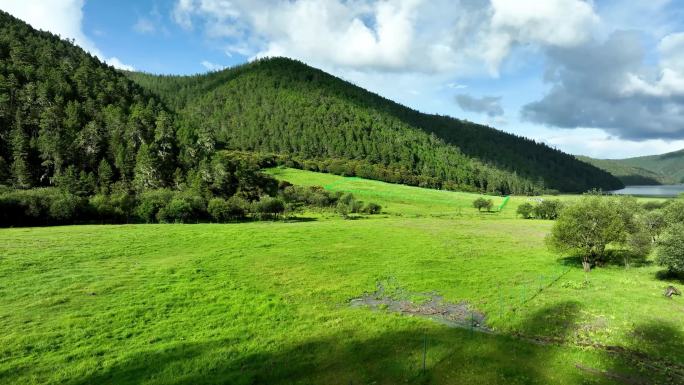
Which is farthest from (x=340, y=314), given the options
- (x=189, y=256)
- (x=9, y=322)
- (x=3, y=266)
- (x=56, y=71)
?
(x=56, y=71)

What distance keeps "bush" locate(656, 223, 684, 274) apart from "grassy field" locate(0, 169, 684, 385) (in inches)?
142

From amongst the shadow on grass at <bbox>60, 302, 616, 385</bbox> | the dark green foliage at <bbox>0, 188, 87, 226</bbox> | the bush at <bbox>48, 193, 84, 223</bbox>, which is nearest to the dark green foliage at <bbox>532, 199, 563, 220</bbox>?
the shadow on grass at <bbox>60, 302, 616, 385</bbox>

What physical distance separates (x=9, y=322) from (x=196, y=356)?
1845cm

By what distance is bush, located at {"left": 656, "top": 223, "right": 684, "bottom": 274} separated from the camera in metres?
48.8

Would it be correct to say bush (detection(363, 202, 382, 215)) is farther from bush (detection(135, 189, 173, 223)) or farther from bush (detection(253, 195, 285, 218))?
bush (detection(135, 189, 173, 223))

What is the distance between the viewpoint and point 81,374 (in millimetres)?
24688

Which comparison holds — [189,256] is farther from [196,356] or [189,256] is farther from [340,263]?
[196,356]

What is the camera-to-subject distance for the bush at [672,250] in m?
48.8

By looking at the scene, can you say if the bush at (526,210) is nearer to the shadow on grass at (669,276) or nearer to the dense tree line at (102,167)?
the dense tree line at (102,167)

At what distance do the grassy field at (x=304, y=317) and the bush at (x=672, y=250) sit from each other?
360 cm

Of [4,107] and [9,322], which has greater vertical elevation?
[4,107]

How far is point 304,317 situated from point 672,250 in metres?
49.9

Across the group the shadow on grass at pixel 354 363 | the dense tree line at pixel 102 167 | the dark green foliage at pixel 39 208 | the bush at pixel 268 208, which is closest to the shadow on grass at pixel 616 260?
the shadow on grass at pixel 354 363

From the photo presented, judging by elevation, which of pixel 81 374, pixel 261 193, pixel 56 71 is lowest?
pixel 81 374
